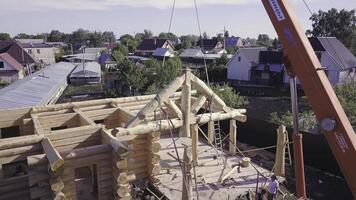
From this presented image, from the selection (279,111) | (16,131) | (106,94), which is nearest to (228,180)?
(16,131)

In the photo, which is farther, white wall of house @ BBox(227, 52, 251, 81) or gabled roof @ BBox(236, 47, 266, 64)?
gabled roof @ BBox(236, 47, 266, 64)

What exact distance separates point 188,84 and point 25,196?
17.9 ft

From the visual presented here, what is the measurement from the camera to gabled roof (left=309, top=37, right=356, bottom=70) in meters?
33.2

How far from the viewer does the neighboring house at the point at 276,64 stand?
108 feet

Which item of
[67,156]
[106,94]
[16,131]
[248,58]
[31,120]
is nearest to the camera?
[67,156]

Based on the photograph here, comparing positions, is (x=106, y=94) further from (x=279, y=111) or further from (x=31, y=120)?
(x=31, y=120)

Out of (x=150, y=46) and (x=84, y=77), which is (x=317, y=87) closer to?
(x=84, y=77)

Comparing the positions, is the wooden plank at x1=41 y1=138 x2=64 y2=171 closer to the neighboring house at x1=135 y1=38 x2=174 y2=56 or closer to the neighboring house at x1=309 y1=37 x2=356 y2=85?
the neighboring house at x1=309 y1=37 x2=356 y2=85

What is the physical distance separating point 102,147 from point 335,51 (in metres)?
30.9

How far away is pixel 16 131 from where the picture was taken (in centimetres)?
1240

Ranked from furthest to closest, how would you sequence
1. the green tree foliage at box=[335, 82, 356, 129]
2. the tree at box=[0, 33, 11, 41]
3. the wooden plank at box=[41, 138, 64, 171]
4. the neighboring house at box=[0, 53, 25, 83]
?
the tree at box=[0, 33, 11, 41], the neighboring house at box=[0, 53, 25, 83], the green tree foliage at box=[335, 82, 356, 129], the wooden plank at box=[41, 138, 64, 171]

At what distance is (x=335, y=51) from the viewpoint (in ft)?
110

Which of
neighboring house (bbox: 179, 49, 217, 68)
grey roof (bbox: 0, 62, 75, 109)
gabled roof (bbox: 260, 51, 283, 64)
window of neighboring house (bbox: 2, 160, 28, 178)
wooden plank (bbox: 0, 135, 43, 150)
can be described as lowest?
window of neighboring house (bbox: 2, 160, 28, 178)

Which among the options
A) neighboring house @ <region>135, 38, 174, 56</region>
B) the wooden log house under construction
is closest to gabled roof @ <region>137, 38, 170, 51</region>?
neighboring house @ <region>135, 38, 174, 56</region>
